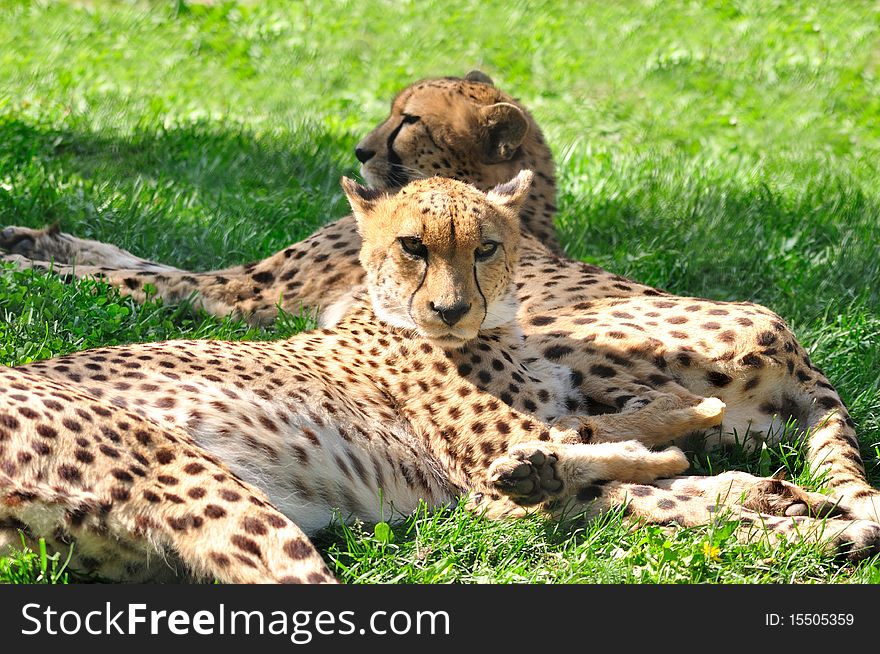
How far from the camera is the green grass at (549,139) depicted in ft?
12.2

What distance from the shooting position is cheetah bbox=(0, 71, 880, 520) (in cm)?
440

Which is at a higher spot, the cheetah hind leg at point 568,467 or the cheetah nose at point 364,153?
the cheetah nose at point 364,153

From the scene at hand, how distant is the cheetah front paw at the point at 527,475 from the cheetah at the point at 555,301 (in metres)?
0.58

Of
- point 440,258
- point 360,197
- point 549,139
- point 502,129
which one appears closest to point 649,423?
point 440,258

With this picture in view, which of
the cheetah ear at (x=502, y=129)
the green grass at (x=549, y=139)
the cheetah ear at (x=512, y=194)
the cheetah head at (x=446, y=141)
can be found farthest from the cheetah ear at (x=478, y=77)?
the cheetah ear at (x=512, y=194)

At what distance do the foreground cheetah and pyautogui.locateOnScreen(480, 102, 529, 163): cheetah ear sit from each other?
116 centimetres

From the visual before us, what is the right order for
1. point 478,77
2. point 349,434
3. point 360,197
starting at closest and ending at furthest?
point 349,434 → point 360,197 → point 478,77

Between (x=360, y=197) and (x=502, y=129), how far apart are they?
149 cm

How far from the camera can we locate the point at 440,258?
4027 millimetres

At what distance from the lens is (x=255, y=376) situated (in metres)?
3.98

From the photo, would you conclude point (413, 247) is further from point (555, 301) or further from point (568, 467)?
point (555, 301)

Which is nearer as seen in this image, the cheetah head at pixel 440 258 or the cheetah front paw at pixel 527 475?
the cheetah front paw at pixel 527 475

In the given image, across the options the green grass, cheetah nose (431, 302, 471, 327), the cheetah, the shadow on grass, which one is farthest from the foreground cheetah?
the shadow on grass

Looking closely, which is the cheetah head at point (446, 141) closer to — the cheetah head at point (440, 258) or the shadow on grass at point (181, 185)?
the shadow on grass at point (181, 185)
